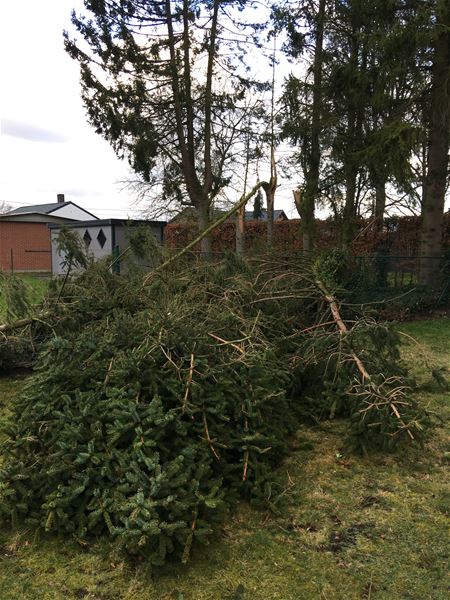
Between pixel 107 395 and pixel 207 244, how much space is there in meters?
A: 10.7

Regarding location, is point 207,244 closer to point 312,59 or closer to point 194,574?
point 312,59

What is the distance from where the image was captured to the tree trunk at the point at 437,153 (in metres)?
9.09

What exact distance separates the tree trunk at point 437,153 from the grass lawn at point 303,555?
25.8 ft

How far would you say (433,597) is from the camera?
218cm

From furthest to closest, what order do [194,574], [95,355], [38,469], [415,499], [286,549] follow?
[95,355] < [415,499] < [38,469] < [286,549] < [194,574]

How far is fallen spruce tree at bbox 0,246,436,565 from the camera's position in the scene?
2512 millimetres

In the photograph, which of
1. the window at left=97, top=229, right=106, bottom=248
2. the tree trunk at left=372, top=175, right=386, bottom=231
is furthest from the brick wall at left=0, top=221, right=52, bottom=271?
the tree trunk at left=372, top=175, right=386, bottom=231

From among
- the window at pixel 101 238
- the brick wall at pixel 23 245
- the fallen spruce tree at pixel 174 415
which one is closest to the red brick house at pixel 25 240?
the brick wall at pixel 23 245

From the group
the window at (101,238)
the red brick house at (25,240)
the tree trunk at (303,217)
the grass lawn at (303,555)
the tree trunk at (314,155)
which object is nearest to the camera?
the grass lawn at (303,555)

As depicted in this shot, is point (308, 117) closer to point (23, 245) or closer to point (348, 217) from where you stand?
point (348, 217)

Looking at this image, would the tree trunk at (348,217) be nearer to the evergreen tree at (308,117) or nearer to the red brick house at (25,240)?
the evergreen tree at (308,117)

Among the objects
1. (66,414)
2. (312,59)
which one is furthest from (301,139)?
(66,414)

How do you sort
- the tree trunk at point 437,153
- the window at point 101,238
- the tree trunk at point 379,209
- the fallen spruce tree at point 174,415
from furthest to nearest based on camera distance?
1. the tree trunk at point 379,209
2. the window at point 101,238
3. the tree trunk at point 437,153
4. the fallen spruce tree at point 174,415

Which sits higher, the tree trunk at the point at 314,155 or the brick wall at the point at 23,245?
the tree trunk at the point at 314,155
